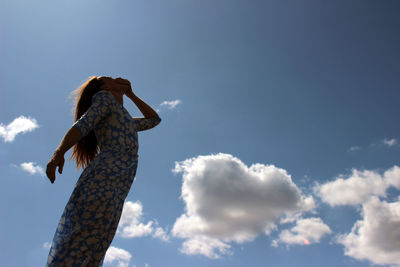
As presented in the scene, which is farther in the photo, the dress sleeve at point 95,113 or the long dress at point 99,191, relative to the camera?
the dress sleeve at point 95,113

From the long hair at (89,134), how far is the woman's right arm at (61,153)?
105cm

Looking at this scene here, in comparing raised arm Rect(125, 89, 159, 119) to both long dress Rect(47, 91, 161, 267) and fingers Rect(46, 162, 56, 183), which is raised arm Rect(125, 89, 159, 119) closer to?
long dress Rect(47, 91, 161, 267)

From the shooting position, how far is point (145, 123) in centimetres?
636

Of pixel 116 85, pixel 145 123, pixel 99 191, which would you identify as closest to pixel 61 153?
pixel 99 191

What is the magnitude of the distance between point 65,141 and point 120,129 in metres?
0.94

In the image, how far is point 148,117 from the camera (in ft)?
21.4

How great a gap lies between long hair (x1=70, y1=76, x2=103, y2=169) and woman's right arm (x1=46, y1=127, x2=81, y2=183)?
41.3 inches

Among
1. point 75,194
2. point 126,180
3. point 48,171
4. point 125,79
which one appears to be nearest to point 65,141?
point 48,171

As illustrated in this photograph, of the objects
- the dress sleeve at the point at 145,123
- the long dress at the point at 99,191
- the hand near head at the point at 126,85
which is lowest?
the long dress at the point at 99,191

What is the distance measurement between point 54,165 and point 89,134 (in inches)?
50.8

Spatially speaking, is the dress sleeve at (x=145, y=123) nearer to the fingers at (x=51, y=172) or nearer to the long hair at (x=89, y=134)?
the long hair at (x=89, y=134)

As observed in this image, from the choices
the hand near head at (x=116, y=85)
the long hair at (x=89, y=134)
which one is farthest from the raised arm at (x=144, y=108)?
the long hair at (x=89, y=134)

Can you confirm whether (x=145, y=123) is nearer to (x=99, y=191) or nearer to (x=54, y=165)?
(x=99, y=191)

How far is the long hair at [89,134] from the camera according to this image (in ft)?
18.4
